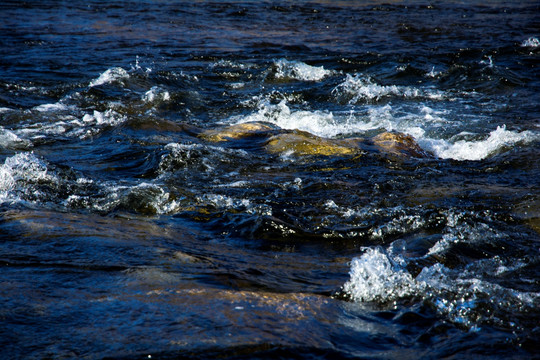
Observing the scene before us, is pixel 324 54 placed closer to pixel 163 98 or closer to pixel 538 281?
pixel 163 98

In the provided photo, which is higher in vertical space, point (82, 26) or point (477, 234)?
point (82, 26)

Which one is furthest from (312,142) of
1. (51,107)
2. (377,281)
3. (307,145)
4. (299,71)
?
(299,71)

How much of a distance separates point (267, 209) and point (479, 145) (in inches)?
122

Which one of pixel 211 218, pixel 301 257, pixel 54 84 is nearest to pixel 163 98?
pixel 54 84

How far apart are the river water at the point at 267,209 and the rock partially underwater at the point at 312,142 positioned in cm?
9

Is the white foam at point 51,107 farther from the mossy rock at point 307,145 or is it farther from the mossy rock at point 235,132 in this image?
the mossy rock at point 307,145

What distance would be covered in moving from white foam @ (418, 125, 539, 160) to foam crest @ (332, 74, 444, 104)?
7.38 ft

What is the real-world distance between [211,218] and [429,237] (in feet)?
4.96

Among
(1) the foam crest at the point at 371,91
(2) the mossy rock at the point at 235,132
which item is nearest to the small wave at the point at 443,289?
(2) the mossy rock at the point at 235,132

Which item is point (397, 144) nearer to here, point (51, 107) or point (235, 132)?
point (235, 132)

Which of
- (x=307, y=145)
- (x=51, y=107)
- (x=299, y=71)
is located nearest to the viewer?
(x=307, y=145)

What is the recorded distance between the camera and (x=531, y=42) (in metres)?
11.8

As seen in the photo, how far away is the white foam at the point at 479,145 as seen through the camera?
5816 mm

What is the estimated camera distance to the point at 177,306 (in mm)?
2373
